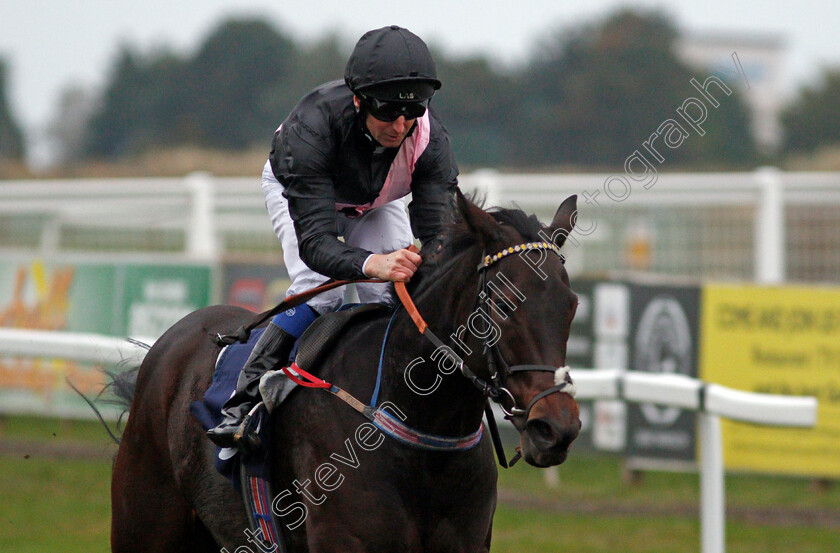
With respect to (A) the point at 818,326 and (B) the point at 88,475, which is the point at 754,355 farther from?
(B) the point at 88,475

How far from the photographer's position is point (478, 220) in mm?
3188

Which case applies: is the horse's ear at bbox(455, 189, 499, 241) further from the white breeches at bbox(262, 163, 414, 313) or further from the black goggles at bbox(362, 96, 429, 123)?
the white breeches at bbox(262, 163, 414, 313)

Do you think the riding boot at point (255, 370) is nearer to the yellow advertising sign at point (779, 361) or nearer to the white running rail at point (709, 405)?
the white running rail at point (709, 405)

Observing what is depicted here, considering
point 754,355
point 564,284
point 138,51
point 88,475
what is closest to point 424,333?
point 564,284

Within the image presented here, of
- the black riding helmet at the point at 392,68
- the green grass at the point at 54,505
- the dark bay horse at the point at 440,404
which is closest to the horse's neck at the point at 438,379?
the dark bay horse at the point at 440,404

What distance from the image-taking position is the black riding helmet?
337cm

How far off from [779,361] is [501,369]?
547 cm

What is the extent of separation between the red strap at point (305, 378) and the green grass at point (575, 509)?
2466mm

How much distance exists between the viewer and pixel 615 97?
5156cm

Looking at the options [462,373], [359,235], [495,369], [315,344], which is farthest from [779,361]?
[495,369]

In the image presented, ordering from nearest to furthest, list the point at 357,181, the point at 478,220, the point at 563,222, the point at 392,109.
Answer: the point at 478,220 → the point at 563,222 → the point at 392,109 → the point at 357,181

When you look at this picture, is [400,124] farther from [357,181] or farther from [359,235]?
[359,235]

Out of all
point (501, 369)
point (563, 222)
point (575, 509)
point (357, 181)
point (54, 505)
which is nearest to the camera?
point (501, 369)

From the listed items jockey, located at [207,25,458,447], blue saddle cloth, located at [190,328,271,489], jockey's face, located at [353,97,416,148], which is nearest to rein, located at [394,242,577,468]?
jockey, located at [207,25,458,447]
